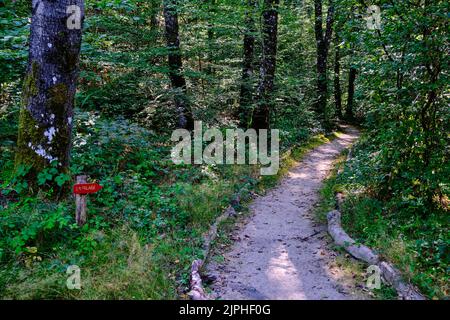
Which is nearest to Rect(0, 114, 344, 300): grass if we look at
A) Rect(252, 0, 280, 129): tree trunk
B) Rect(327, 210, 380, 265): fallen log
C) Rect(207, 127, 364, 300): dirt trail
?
Rect(207, 127, 364, 300): dirt trail

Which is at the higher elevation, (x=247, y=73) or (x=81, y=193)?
(x=247, y=73)

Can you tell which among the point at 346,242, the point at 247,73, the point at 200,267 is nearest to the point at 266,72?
the point at 247,73

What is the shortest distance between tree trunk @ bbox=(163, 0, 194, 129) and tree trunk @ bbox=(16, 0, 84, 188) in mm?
5649

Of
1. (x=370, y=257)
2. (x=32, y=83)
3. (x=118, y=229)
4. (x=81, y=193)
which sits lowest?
(x=370, y=257)

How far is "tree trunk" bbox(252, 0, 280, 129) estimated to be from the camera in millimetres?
13695

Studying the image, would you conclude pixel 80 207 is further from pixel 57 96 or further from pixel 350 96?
pixel 350 96

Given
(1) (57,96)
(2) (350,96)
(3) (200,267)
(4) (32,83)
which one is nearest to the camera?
(3) (200,267)

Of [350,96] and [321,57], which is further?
[350,96]

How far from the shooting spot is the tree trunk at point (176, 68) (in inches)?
479

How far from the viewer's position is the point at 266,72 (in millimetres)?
14047

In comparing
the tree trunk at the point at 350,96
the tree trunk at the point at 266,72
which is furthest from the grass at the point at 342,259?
the tree trunk at the point at 350,96

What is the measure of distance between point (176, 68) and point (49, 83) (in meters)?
6.81

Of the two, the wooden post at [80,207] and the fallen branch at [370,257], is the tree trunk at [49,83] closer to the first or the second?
the wooden post at [80,207]
